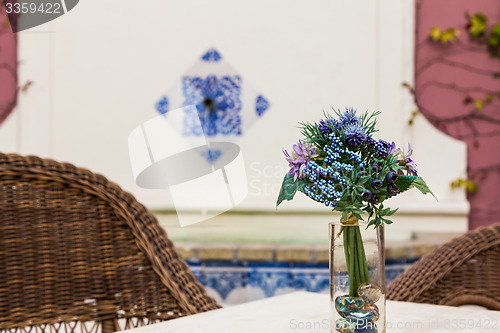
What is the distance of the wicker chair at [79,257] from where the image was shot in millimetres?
1188

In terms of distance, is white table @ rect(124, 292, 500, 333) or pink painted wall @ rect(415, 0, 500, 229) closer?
white table @ rect(124, 292, 500, 333)

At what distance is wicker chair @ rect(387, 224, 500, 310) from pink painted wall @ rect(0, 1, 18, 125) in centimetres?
292

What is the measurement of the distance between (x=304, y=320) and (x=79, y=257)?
56 cm

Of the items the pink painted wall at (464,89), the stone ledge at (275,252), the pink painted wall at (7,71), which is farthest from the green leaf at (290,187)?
the pink painted wall at (7,71)

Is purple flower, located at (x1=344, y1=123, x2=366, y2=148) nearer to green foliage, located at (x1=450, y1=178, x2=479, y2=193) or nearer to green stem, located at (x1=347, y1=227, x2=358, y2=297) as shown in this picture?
green stem, located at (x1=347, y1=227, x2=358, y2=297)

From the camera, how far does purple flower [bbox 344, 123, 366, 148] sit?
0.77 meters

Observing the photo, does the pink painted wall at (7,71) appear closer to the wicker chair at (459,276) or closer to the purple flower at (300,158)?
the wicker chair at (459,276)

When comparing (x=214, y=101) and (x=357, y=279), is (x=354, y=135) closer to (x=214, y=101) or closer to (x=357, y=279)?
(x=357, y=279)

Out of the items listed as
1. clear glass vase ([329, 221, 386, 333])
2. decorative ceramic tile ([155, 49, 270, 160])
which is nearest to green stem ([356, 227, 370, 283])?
clear glass vase ([329, 221, 386, 333])

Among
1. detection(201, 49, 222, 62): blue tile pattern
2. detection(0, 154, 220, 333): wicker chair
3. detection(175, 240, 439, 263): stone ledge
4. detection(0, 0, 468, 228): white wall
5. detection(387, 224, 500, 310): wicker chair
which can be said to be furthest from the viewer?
detection(201, 49, 222, 62): blue tile pattern

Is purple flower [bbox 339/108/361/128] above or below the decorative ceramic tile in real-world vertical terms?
below

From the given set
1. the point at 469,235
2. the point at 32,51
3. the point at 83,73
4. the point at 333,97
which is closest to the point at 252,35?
the point at 333,97

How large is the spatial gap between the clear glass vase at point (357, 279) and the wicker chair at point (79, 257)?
55 cm

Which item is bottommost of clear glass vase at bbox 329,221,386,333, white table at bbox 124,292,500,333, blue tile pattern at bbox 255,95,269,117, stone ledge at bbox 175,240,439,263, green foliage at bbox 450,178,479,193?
stone ledge at bbox 175,240,439,263
